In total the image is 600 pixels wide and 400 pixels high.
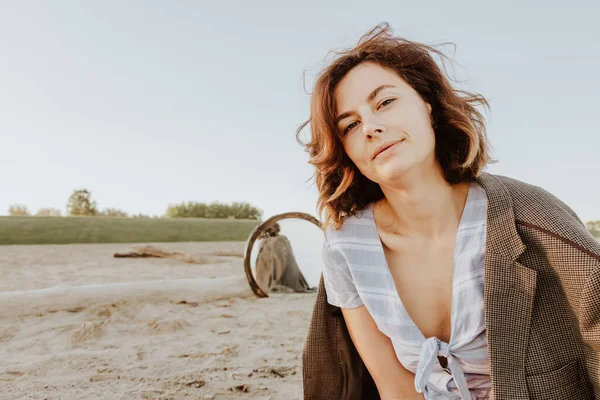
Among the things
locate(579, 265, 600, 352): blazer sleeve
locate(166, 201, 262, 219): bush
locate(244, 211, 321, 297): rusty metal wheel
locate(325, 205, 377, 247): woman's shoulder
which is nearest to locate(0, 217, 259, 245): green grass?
locate(166, 201, 262, 219): bush

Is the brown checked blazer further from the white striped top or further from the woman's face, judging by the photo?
the woman's face

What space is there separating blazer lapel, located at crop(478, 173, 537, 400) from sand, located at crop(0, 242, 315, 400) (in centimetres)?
120

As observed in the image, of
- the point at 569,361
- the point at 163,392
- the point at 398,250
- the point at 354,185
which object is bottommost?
the point at 163,392

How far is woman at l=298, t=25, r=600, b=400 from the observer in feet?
4.75

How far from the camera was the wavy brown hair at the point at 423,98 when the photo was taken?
183cm

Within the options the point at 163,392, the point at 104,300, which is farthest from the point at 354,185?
the point at 104,300

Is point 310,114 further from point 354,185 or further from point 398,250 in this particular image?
point 398,250

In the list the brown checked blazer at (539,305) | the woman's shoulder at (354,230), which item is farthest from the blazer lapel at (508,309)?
the woman's shoulder at (354,230)

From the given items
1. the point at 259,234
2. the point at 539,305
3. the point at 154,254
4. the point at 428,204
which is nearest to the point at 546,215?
the point at 539,305

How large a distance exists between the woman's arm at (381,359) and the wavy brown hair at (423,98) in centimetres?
41

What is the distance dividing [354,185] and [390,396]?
86 centimetres

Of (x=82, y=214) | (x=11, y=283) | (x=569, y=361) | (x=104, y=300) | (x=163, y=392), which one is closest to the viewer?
(x=569, y=361)

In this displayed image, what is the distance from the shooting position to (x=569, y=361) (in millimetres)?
1453

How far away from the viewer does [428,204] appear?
69.1 inches
